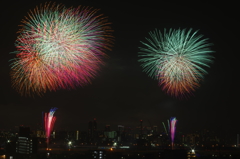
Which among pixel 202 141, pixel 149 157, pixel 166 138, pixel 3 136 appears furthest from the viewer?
pixel 202 141

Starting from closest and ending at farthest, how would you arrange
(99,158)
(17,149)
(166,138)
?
(17,149)
(99,158)
(166,138)

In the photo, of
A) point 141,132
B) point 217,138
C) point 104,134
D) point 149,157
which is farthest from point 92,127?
point 149,157

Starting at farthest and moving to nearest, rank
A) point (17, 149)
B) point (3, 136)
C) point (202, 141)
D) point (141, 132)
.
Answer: point (141, 132) < point (202, 141) < point (3, 136) < point (17, 149)

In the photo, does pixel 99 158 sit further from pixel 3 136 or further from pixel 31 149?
pixel 3 136

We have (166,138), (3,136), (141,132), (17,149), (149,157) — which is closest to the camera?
(17,149)

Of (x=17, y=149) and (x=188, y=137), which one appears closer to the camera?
(x=17, y=149)

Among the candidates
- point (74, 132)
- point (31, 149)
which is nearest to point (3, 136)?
point (74, 132)

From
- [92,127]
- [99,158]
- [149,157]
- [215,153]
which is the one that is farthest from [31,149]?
[92,127]

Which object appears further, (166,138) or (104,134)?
(104,134)

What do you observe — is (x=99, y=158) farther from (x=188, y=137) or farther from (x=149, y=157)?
(x=188, y=137)
